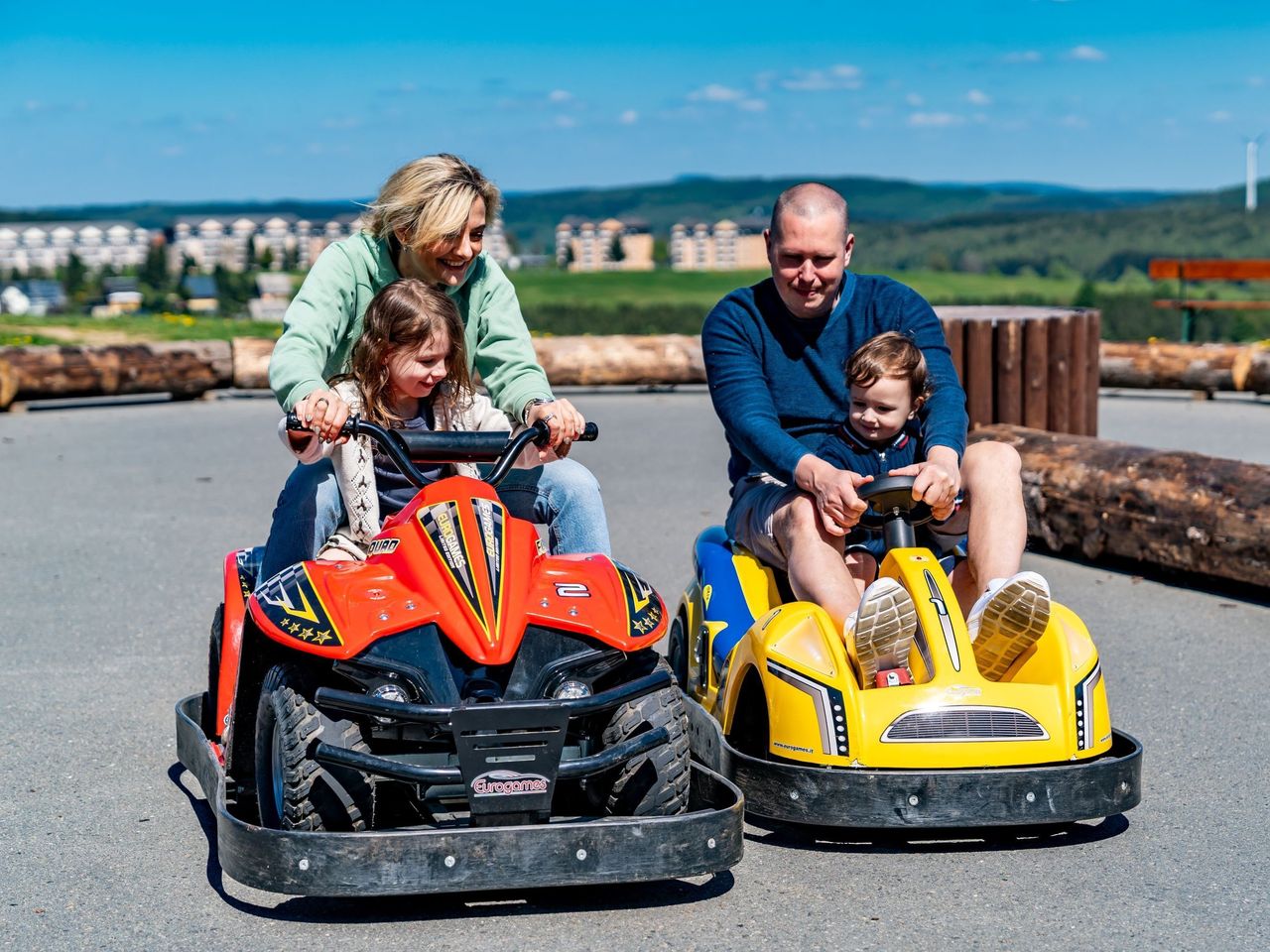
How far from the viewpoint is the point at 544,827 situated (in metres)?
3.53

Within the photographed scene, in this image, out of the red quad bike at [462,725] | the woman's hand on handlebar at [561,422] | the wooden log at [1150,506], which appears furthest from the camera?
the wooden log at [1150,506]

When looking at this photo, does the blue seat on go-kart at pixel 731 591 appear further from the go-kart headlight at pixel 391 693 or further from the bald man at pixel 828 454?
the go-kart headlight at pixel 391 693

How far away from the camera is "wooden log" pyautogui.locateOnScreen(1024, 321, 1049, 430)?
9836 millimetres

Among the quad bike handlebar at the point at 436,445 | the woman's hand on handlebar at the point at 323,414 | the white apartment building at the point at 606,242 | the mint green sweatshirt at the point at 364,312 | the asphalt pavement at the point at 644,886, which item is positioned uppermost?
the white apartment building at the point at 606,242

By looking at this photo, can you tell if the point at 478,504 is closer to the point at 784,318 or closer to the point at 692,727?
the point at 692,727

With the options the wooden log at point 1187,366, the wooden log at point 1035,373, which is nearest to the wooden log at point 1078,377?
the wooden log at point 1035,373

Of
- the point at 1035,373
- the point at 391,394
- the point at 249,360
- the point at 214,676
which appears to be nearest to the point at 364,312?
the point at 391,394

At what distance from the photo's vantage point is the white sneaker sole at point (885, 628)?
13.3 ft

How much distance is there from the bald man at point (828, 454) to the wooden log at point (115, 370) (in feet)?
38.1

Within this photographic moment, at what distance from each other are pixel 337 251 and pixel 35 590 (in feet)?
10.9

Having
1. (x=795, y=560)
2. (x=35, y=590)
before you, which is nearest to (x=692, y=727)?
(x=795, y=560)

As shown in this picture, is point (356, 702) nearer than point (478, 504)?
Yes

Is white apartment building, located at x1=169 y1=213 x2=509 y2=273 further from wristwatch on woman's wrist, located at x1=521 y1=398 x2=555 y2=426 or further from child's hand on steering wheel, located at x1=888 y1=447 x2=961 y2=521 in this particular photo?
child's hand on steering wheel, located at x1=888 y1=447 x2=961 y2=521

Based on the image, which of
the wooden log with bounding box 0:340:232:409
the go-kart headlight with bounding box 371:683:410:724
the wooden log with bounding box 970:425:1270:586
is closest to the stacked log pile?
the wooden log with bounding box 0:340:232:409
